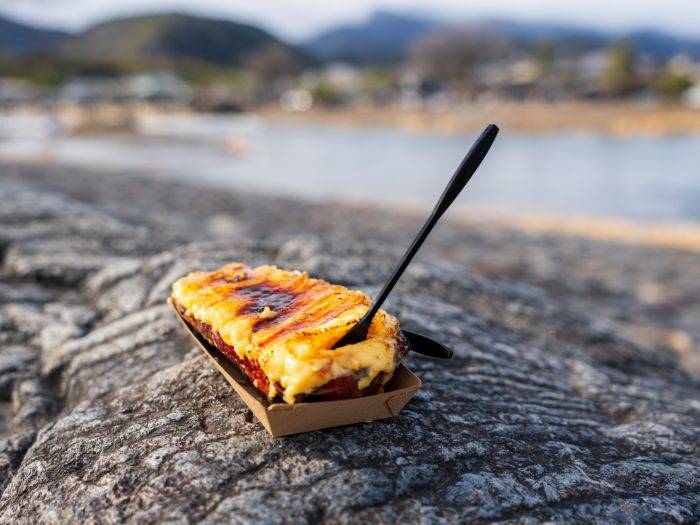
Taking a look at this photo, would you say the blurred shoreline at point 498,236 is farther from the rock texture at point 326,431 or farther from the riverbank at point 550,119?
the riverbank at point 550,119

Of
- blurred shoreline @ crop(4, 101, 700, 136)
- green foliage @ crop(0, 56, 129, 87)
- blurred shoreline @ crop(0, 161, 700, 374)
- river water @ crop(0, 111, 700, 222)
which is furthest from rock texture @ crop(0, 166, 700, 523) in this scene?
green foliage @ crop(0, 56, 129, 87)

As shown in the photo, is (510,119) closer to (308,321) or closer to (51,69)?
(308,321)

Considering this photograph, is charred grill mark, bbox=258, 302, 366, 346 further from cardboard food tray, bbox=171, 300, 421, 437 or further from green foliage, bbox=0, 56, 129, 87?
green foliage, bbox=0, 56, 129, 87

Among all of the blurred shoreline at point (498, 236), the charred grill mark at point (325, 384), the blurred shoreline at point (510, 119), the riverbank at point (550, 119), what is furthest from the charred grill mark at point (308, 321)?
the riverbank at point (550, 119)

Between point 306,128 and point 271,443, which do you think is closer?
point 271,443

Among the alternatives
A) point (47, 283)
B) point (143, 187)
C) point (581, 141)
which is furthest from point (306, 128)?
point (47, 283)

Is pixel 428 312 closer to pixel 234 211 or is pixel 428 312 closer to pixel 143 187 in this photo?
pixel 234 211
